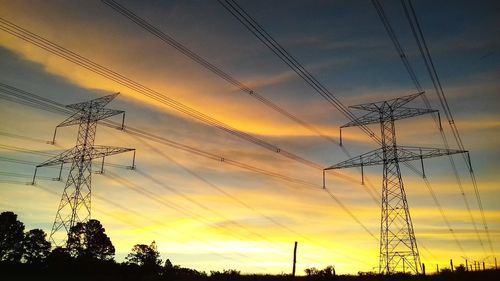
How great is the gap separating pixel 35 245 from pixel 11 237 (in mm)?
5591

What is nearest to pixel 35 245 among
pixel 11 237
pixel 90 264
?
pixel 11 237

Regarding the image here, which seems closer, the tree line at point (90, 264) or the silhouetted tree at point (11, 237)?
the tree line at point (90, 264)

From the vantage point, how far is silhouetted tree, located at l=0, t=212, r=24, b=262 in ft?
297

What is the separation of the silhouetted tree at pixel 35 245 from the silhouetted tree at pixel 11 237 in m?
1.17

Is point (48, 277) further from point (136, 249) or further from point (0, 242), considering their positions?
point (136, 249)

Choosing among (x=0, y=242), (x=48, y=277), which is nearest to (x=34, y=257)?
(x=0, y=242)

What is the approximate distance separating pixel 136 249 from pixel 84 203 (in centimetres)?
7055

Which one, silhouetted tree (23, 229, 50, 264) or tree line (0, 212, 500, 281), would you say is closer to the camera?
tree line (0, 212, 500, 281)

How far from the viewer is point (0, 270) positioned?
2320 inches

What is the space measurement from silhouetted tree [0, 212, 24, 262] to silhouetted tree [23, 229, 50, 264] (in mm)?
1166

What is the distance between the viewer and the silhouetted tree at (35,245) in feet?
308

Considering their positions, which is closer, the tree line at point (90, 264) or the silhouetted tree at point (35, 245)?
the tree line at point (90, 264)

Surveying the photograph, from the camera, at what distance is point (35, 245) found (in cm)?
9569

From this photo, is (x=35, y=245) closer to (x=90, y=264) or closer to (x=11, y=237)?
(x=11, y=237)
